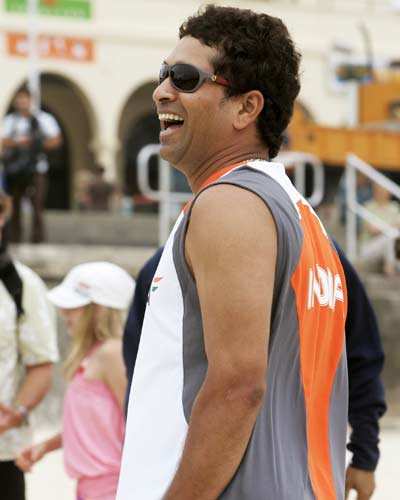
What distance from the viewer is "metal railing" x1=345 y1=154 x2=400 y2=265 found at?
41.0ft

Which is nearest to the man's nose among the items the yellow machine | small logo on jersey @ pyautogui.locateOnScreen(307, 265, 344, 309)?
small logo on jersey @ pyautogui.locateOnScreen(307, 265, 344, 309)

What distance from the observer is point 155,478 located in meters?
2.27

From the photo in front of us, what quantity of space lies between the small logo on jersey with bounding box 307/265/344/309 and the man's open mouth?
380 mm

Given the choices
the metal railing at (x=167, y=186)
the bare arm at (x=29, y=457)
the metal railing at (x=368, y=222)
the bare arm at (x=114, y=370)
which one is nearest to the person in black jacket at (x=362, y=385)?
the bare arm at (x=114, y=370)

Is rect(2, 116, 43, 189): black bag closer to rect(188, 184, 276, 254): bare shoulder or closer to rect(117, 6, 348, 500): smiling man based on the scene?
rect(117, 6, 348, 500): smiling man

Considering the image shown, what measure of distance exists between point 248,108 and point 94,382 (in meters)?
2.07

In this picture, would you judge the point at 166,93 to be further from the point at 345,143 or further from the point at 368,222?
the point at 345,143

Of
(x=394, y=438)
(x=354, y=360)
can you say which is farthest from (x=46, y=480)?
(x=354, y=360)

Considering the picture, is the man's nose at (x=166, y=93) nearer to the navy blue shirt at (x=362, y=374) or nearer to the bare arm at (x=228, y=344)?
the bare arm at (x=228, y=344)

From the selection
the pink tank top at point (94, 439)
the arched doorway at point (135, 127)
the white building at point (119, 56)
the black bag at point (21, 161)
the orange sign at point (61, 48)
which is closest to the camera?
the pink tank top at point (94, 439)

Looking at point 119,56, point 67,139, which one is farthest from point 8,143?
point 67,139

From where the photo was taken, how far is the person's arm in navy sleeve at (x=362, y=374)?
3748 mm

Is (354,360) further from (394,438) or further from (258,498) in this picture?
(394,438)

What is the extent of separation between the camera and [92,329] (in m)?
4.46
